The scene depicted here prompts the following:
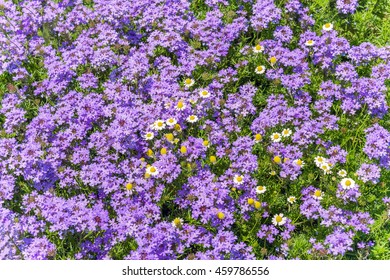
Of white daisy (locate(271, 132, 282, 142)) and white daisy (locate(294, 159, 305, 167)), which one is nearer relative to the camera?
white daisy (locate(294, 159, 305, 167))

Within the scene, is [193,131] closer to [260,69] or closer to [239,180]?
[239,180]

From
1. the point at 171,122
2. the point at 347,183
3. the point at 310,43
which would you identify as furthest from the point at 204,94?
the point at 347,183

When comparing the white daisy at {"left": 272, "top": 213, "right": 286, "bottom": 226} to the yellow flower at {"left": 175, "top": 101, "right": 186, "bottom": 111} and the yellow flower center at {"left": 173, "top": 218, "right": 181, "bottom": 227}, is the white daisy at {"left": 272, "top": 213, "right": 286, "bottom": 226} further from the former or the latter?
the yellow flower at {"left": 175, "top": 101, "right": 186, "bottom": 111}

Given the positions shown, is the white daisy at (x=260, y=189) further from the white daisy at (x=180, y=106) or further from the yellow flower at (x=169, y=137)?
the white daisy at (x=180, y=106)

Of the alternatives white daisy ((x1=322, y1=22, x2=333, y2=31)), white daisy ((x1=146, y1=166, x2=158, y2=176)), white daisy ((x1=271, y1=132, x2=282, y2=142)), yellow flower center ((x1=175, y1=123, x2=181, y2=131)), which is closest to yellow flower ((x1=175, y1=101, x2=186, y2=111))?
yellow flower center ((x1=175, y1=123, x2=181, y2=131))

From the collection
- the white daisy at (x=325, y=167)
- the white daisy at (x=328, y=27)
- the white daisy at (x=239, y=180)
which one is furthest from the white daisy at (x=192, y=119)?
the white daisy at (x=328, y=27)

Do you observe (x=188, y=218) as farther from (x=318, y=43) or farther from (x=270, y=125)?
(x=318, y=43)

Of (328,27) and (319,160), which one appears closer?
(319,160)
